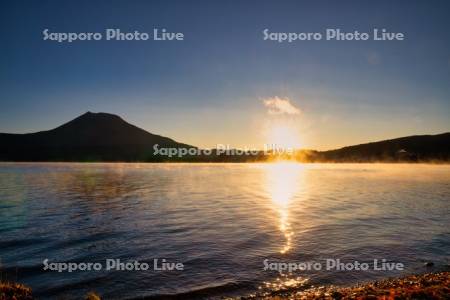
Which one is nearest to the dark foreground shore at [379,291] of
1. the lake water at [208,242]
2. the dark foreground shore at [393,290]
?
the dark foreground shore at [393,290]

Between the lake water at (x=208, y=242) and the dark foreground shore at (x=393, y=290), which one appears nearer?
the dark foreground shore at (x=393, y=290)

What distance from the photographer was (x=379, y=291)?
1383 centimetres

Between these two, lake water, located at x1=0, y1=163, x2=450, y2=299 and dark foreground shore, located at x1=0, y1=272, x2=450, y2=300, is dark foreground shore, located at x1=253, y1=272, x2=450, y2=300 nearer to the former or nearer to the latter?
dark foreground shore, located at x1=0, y1=272, x2=450, y2=300

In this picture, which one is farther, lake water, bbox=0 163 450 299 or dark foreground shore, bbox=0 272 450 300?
lake water, bbox=0 163 450 299

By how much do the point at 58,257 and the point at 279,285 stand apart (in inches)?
495

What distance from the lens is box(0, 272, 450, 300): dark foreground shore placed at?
1280 cm

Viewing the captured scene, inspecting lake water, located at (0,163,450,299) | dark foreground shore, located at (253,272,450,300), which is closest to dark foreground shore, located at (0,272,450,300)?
dark foreground shore, located at (253,272,450,300)

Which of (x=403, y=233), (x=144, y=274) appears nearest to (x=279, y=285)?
(x=144, y=274)

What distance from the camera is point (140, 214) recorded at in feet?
117

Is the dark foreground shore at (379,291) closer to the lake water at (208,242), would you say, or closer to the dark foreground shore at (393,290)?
the dark foreground shore at (393,290)

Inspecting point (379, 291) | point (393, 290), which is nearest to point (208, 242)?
point (379, 291)

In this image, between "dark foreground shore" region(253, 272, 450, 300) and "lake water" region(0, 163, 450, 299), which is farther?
"lake water" region(0, 163, 450, 299)

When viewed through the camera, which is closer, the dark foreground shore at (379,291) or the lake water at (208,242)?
the dark foreground shore at (379,291)

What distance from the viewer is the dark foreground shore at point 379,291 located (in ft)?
42.0
